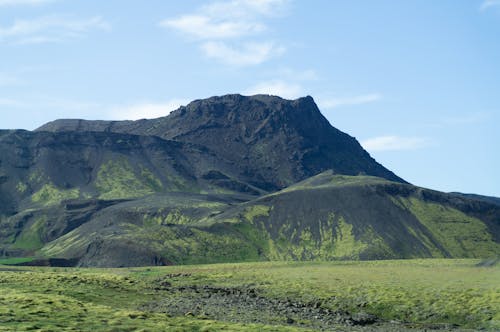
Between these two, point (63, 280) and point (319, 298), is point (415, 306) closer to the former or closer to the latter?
point (319, 298)

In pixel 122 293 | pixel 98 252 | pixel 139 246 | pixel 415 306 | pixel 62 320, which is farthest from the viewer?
pixel 98 252

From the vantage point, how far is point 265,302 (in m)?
66.7

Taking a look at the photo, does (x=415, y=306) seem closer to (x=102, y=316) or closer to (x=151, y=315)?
(x=151, y=315)

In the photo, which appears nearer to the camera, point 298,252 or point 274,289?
point 274,289

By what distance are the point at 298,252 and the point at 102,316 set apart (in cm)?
14424

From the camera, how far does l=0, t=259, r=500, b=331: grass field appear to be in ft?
144

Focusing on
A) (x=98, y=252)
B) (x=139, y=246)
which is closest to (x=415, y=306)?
(x=139, y=246)

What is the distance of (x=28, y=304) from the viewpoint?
47469 millimetres

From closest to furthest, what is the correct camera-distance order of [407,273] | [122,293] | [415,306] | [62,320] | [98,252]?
[62,320], [415,306], [122,293], [407,273], [98,252]

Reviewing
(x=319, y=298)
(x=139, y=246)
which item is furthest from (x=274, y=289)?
(x=139, y=246)

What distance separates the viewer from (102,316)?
44.6 meters

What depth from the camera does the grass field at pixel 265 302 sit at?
4381 cm

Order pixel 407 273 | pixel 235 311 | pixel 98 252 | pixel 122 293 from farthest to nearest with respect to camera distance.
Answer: pixel 98 252
pixel 407 273
pixel 122 293
pixel 235 311

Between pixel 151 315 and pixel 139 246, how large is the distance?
424ft
